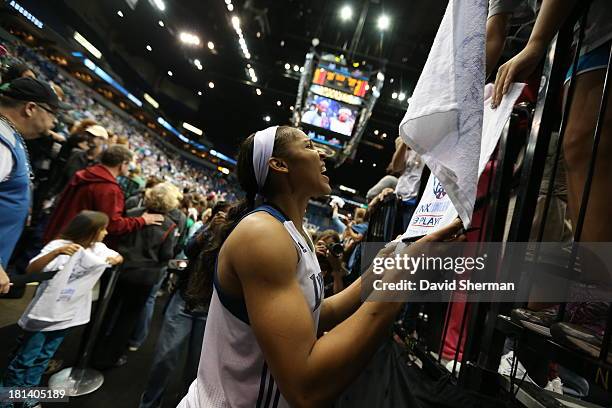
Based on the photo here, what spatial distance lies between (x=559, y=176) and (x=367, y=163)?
2356cm

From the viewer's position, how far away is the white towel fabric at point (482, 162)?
105 centimetres

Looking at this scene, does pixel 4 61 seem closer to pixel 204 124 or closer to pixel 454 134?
pixel 454 134

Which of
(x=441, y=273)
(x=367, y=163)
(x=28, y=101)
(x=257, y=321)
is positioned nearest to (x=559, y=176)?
(x=441, y=273)

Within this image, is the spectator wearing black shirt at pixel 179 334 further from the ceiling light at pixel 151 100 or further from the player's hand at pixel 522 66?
the ceiling light at pixel 151 100

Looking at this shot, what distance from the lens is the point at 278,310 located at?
101 cm

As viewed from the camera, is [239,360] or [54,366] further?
[54,366]

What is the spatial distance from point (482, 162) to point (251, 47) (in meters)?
16.5

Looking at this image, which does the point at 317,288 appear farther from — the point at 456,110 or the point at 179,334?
the point at 179,334

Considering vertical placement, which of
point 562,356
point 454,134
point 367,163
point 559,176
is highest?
point 367,163

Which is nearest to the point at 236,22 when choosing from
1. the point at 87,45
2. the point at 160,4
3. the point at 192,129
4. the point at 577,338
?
the point at 160,4

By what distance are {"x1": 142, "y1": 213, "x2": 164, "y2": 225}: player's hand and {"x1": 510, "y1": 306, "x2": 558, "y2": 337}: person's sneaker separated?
396 centimetres

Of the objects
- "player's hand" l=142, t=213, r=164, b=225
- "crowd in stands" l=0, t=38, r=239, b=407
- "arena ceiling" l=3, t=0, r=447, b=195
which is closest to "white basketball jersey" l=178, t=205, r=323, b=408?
"crowd in stands" l=0, t=38, r=239, b=407

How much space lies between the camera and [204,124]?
96.7 ft

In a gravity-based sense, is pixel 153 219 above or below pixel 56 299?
above
